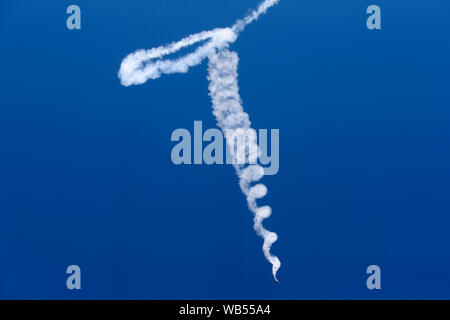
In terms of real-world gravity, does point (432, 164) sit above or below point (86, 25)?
below

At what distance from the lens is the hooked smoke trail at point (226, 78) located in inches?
63.2

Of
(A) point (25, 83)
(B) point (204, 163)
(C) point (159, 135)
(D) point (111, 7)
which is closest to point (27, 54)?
(A) point (25, 83)

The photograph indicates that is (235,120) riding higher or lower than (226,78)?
lower

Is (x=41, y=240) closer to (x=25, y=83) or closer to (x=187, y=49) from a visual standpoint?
(x=25, y=83)

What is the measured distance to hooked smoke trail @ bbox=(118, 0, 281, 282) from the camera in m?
1.61

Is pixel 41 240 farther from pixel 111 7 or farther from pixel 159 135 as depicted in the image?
pixel 111 7

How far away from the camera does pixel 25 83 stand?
5.33 feet

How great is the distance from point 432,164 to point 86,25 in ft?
5.26

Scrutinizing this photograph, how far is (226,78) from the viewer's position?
A: 1613 mm

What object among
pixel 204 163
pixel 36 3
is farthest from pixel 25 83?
pixel 204 163
